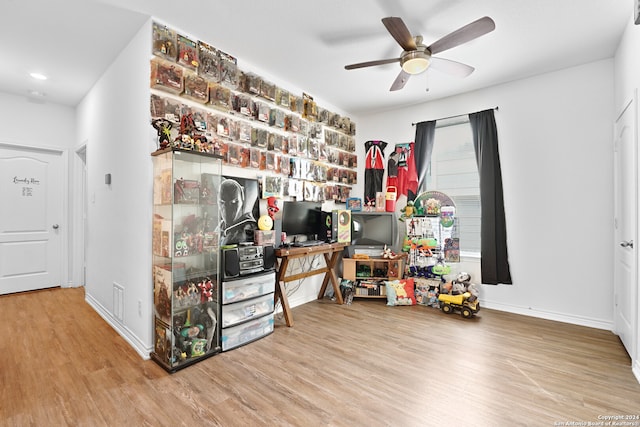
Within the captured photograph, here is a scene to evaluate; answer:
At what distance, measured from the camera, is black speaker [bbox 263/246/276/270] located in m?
2.81

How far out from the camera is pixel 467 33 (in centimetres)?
214

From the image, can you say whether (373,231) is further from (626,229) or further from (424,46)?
(626,229)

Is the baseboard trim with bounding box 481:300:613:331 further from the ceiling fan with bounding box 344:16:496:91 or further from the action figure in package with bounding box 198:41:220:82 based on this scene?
the action figure in package with bounding box 198:41:220:82

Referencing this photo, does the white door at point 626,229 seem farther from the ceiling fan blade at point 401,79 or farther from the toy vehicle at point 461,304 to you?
the ceiling fan blade at point 401,79

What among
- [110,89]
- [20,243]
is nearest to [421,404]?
[110,89]

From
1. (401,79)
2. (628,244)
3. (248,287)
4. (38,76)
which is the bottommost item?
(248,287)

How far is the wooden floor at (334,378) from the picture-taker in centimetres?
171

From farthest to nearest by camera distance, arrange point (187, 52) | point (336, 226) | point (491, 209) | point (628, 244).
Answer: point (336, 226) → point (491, 209) → point (187, 52) → point (628, 244)

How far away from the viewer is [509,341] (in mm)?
2727

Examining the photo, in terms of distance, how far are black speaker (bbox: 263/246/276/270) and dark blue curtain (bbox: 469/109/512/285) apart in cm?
256

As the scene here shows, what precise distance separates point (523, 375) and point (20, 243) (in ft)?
19.5

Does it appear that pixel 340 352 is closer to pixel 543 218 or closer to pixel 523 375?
pixel 523 375

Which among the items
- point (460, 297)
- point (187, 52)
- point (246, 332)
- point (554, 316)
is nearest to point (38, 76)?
point (187, 52)

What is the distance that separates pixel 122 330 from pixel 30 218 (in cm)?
280
